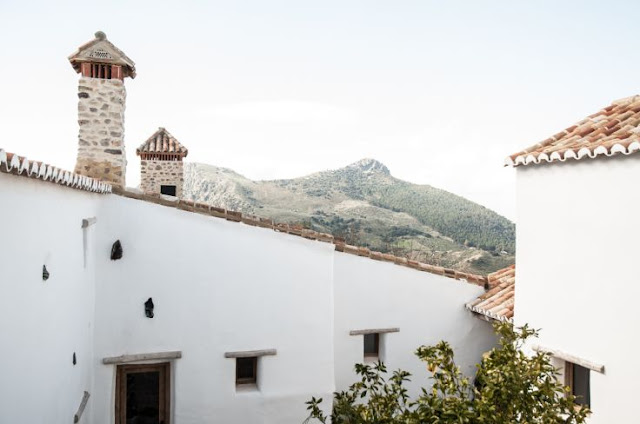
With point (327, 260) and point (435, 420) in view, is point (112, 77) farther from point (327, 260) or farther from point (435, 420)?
point (435, 420)

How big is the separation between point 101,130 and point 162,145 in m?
6.98

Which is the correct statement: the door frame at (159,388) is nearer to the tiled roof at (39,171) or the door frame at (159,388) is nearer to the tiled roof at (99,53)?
the tiled roof at (39,171)

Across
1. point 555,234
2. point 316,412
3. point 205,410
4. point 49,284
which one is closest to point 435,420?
point 316,412

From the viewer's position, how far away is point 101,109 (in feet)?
24.5

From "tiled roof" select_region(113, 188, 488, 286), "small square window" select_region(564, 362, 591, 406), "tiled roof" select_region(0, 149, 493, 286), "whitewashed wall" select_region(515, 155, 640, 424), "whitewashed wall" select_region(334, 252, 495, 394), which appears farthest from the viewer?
"whitewashed wall" select_region(334, 252, 495, 394)

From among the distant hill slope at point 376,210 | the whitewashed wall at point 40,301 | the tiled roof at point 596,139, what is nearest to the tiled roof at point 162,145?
the whitewashed wall at point 40,301

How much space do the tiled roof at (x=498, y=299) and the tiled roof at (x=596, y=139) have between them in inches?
103

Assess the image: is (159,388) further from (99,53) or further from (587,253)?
(587,253)

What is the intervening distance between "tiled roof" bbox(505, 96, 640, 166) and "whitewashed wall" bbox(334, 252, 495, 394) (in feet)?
9.93

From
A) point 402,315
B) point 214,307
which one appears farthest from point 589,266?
point 214,307

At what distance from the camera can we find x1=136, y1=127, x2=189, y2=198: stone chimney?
1427cm

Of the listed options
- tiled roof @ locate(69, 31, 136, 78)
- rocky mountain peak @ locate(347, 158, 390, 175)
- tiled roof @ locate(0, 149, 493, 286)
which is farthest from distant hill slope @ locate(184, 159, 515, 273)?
tiled roof @ locate(69, 31, 136, 78)

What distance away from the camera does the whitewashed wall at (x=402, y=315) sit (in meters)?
8.87

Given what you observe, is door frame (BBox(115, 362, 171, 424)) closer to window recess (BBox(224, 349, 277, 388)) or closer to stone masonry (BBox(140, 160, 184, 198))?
window recess (BBox(224, 349, 277, 388))
